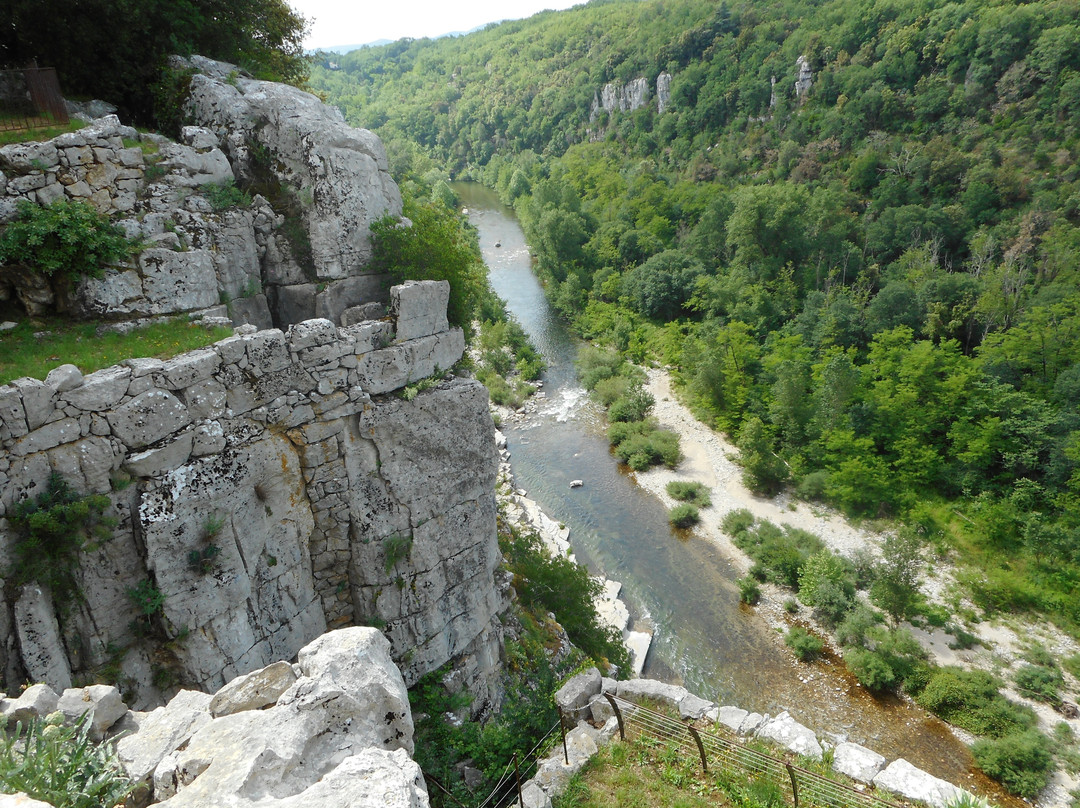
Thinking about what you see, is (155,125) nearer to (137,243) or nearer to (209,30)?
(209,30)

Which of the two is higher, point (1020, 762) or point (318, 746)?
point (318, 746)

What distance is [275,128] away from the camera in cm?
1115

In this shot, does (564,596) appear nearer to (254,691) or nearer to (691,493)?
(254,691)

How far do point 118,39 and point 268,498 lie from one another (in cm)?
876

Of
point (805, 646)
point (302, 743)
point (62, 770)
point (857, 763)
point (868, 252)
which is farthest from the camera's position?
point (868, 252)

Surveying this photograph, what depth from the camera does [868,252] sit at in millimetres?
38469

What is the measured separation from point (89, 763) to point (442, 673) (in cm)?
757

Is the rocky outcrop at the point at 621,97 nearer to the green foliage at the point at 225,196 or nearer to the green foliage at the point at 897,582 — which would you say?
the green foliage at the point at 897,582

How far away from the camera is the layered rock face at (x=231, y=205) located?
9.09 m

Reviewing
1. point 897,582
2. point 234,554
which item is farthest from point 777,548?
point 234,554

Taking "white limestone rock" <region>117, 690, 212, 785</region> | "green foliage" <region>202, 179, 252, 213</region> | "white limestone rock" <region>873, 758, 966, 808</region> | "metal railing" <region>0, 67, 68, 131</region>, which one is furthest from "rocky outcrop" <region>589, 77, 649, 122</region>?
"white limestone rock" <region>117, 690, 212, 785</region>

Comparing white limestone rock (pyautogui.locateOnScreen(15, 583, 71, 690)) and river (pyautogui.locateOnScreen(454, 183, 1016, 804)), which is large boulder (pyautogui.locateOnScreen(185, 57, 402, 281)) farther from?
river (pyautogui.locateOnScreen(454, 183, 1016, 804))

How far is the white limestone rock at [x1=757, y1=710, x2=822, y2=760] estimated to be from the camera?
943 cm

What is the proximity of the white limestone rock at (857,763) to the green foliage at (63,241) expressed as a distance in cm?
1296
